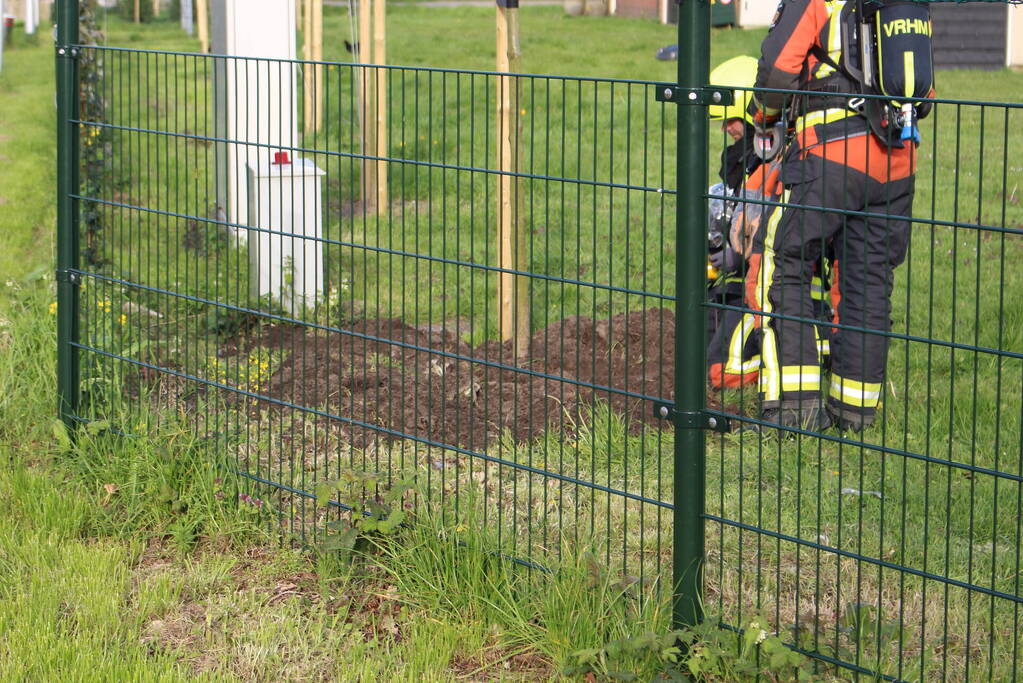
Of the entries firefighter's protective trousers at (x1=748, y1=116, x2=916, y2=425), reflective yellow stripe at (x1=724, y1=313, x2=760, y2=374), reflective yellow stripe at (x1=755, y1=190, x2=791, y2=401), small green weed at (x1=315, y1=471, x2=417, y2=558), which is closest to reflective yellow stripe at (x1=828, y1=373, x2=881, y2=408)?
firefighter's protective trousers at (x1=748, y1=116, x2=916, y2=425)

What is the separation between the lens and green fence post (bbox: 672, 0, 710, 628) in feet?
10.9

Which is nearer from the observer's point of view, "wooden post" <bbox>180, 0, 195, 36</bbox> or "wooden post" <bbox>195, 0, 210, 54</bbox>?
"wooden post" <bbox>180, 0, 195, 36</bbox>

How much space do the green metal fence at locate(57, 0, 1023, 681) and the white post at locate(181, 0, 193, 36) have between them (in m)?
4.51

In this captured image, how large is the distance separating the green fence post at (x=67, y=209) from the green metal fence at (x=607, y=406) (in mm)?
12

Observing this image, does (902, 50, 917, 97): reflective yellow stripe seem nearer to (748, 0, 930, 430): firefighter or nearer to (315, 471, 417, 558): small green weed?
(748, 0, 930, 430): firefighter

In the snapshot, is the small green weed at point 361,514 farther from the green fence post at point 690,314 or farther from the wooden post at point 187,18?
the wooden post at point 187,18

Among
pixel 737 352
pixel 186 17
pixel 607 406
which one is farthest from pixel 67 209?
pixel 186 17

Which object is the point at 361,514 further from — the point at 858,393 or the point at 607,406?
the point at 858,393

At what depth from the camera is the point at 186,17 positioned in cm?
1277

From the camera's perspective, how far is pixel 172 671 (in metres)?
3.77

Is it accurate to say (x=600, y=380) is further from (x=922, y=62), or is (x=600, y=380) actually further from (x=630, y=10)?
(x=630, y=10)

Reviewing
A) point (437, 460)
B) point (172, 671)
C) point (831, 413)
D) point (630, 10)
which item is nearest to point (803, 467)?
point (831, 413)

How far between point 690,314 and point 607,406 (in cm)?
226

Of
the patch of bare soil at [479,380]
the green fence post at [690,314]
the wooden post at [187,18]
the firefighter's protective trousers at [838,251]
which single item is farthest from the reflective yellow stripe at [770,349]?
the wooden post at [187,18]
